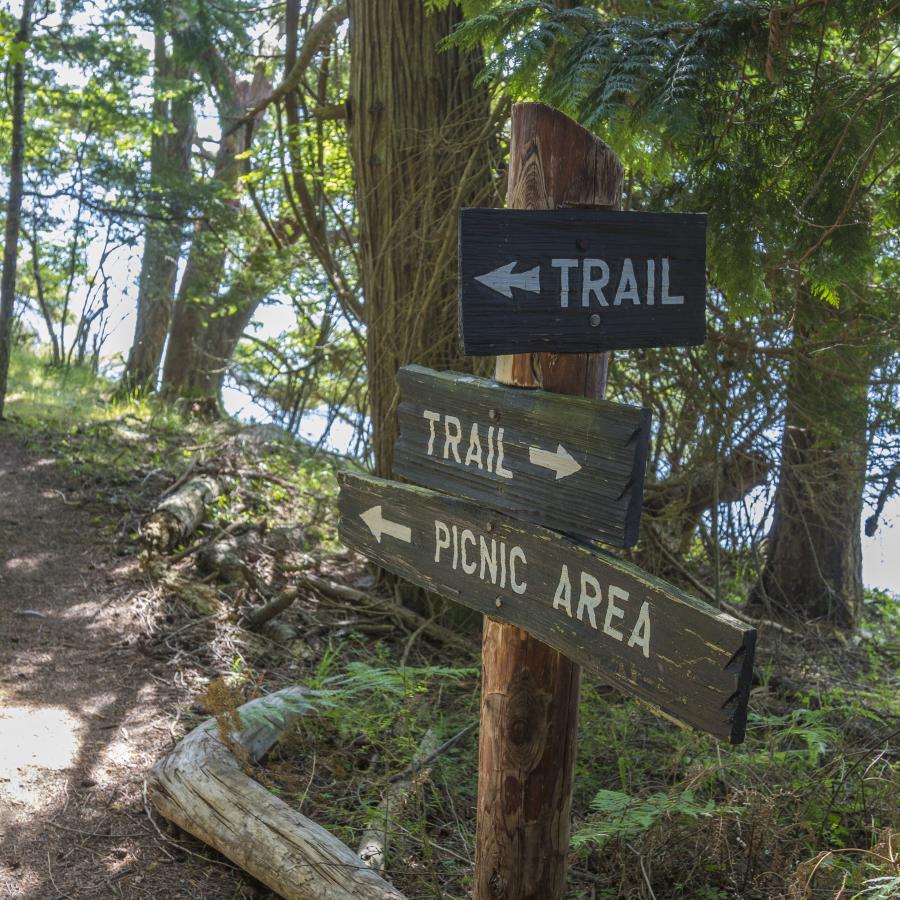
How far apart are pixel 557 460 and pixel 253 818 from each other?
6.99 ft

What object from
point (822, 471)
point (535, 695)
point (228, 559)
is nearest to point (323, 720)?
point (228, 559)

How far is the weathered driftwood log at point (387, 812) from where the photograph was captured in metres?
3.45

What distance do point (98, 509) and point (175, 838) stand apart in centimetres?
411

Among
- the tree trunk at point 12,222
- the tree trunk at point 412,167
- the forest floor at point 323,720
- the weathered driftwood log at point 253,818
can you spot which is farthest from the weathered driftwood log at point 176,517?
the tree trunk at point 12,222

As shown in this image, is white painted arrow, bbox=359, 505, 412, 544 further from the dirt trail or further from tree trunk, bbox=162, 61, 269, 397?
tree trunk, bbox=162, 61, 269, 397

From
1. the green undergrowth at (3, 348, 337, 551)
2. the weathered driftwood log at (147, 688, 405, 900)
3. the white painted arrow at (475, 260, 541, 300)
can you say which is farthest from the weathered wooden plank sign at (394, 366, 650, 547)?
the green undergrowth at (3, 348, 337, 551)

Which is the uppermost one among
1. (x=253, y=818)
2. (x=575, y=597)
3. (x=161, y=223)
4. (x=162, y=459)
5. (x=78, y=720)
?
(x=161, y=223)

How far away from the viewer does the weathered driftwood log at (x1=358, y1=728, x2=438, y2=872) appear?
345 centimetres

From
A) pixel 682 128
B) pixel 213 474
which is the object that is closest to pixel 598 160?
pixel 682 128

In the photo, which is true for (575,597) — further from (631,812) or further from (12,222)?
(12,222)

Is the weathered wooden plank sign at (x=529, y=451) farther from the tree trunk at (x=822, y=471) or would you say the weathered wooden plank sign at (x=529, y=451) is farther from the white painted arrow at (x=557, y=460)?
the tree trunk at (x=822, y=471)

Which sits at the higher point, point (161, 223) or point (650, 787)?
point (161, 223)

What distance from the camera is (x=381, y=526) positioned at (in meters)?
2.80

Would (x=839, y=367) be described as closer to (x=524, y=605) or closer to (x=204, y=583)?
(x=524, y=605)
